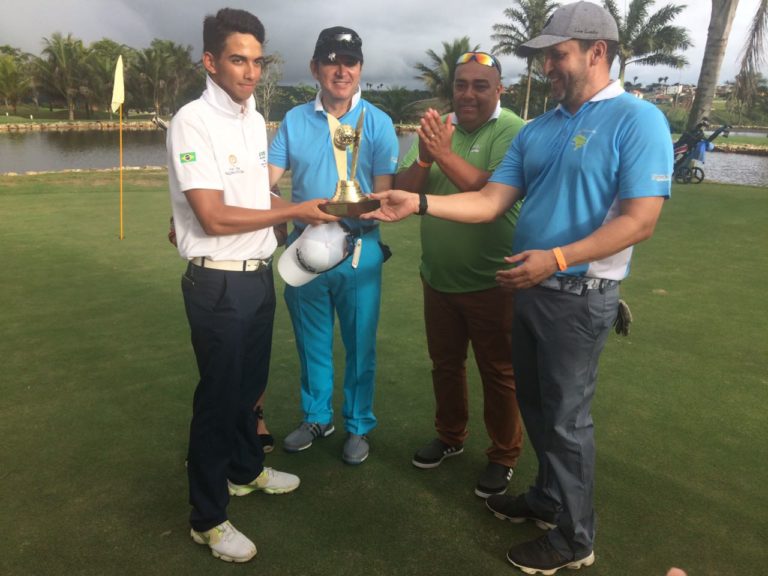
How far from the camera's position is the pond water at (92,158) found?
2172 centimetres

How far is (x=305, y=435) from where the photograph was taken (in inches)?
117

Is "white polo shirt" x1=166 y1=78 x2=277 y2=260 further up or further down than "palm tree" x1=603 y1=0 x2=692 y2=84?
further down

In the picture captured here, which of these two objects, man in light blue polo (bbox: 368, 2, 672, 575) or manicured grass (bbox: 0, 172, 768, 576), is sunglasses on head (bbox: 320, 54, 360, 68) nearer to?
man in light blue polo (bbox: 368, 2, 672, 575)

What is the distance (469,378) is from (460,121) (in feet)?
5.59

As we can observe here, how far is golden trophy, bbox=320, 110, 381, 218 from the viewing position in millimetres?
2211

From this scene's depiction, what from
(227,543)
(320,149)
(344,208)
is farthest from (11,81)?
(227,543)

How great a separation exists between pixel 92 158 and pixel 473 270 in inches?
1112

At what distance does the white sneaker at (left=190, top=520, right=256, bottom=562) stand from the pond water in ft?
64.0

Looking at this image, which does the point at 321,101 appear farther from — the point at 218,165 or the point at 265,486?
the point at 265,486

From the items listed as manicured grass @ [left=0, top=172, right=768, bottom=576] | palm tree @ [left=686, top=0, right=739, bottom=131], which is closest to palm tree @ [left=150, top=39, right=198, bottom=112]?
palm tree @ [left=686, top=0, right=739, bottom=131]

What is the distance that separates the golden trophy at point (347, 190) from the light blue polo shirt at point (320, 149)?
0.10 m

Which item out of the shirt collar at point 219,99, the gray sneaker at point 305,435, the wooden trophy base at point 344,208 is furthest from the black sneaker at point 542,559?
the shirt collar at point 219,99

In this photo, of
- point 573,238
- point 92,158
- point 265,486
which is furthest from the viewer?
point 92,158

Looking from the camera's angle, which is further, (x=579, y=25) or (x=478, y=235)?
(x=478, y=235)
